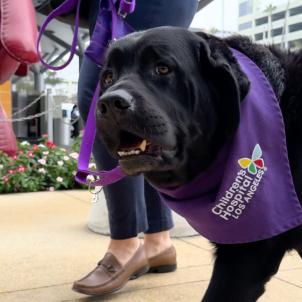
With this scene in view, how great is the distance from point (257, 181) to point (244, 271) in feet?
1.09

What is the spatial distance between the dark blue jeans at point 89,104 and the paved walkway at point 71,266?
1.21 ft

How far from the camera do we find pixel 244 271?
1589 millimetres

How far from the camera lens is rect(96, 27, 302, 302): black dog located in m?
1.58

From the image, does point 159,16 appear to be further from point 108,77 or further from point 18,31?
point 18,31

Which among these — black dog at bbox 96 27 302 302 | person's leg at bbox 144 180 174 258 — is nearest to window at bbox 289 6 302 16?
person's leg at bbox 144 180 174 258

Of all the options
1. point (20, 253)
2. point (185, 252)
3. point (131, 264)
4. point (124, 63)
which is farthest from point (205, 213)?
point (20, 253)

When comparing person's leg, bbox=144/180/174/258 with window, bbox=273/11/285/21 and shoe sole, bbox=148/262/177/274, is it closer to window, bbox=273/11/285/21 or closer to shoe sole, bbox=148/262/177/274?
shoe sole, bbox=148/262/177/274

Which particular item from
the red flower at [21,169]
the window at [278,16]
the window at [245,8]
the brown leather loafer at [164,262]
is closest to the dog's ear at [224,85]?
the brown leather loafer at [164,262]

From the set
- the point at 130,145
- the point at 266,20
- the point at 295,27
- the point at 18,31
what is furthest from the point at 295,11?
the point at 130,145

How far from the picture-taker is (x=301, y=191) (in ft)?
5.49

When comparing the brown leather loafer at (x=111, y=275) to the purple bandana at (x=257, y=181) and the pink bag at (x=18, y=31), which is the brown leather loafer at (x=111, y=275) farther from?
the pink bag at (x=18, y=31)

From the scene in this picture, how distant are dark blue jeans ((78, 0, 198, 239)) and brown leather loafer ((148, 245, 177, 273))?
199 mm

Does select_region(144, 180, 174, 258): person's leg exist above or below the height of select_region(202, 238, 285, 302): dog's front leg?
below

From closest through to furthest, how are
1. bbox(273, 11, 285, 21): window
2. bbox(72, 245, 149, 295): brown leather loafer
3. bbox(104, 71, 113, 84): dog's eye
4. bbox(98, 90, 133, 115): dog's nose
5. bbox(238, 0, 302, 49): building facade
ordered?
1. bbox(98, 90, 133, 115): dog's nose
2. bbox(104, 71, 113, 84): dog's eye
3. bbox(72, 245, 149, 295): brown leather loafer
4. bbox(238, 0, 302, 49): building facade
5. bbox(273, 11, 285, 21): window
